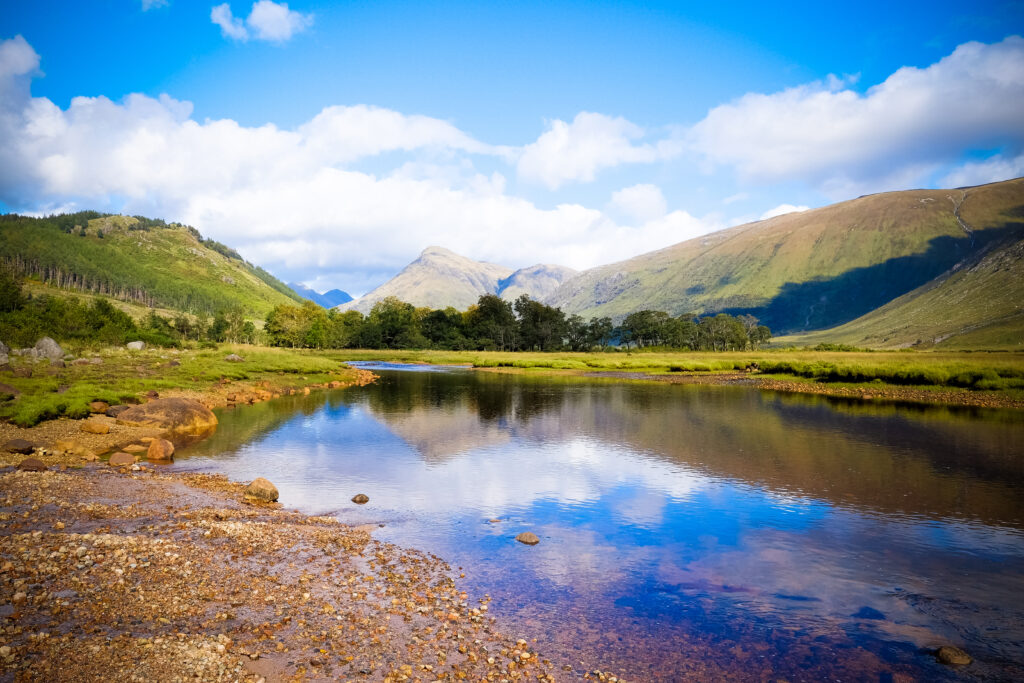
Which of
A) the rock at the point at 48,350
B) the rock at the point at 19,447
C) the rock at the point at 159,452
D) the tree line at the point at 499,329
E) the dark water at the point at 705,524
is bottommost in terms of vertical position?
the dark water at the point at 705,524

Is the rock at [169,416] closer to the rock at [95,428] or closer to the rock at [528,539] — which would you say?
the rock at [95,428]

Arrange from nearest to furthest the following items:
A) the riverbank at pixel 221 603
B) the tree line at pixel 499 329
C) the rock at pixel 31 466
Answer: the riverbank at pixel 221 603 < the rock at pixel 31 466 < the tree line at pixel 499 329

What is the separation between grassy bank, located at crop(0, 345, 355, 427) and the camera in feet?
99.1

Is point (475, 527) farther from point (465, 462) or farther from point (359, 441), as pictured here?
point (359, 441)

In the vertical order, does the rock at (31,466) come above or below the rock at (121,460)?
above

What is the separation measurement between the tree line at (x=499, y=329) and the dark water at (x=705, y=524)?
132 metres

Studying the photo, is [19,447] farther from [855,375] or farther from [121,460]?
[855,375]

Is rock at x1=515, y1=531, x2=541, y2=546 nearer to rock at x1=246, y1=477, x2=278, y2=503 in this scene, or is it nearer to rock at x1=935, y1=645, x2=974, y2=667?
rock at x1=246, y1=477, x2=278, y2=503

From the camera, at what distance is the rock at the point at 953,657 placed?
34.5ft

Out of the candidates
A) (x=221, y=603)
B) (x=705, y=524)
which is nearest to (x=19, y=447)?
(x=221, y=603)

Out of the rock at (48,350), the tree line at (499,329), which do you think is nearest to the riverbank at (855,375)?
the tree line at (499,329)

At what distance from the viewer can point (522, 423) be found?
42312 mm

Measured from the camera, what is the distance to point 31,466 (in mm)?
20266

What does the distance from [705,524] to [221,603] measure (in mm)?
15585
